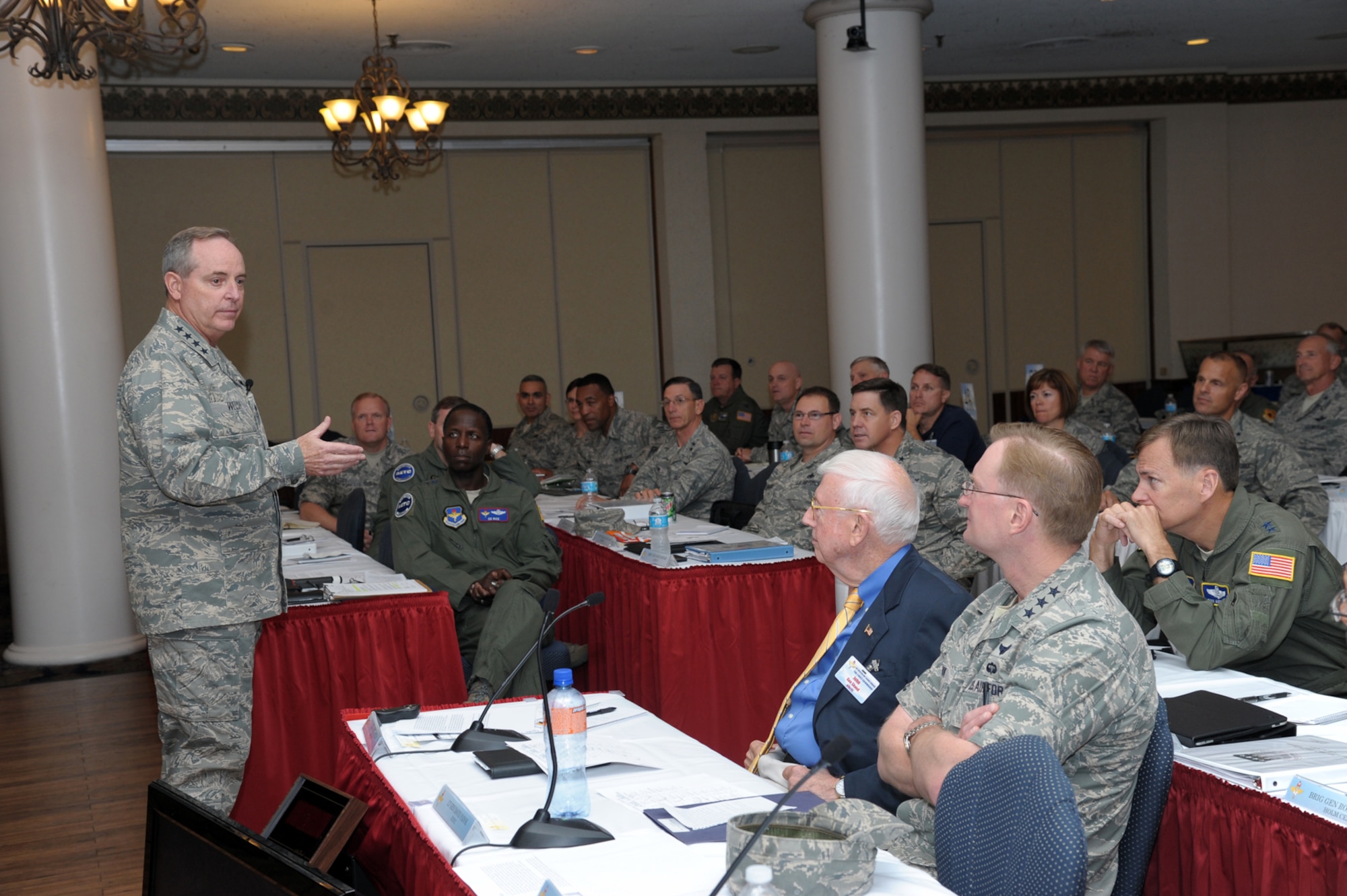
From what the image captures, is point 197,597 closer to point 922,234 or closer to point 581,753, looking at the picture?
point 581,753

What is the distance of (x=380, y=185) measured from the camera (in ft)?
31.4

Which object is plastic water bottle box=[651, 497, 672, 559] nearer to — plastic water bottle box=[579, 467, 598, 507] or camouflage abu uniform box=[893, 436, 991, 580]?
camouflage abu uniform box=[893, 436, 991, 580]

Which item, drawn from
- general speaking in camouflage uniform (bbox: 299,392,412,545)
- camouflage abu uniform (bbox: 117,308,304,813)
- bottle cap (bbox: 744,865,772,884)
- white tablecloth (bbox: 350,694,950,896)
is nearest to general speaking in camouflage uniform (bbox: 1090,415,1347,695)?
white tablecloth (bbox: 350,694,950,896)

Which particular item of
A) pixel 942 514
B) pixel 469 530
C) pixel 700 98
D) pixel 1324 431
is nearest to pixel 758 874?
pixel 469 530

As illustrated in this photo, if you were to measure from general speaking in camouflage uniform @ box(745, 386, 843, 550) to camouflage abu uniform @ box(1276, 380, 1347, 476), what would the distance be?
3325 mm

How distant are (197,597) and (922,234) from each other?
17.8 feet

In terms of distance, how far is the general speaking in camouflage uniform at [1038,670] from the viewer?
184 cm

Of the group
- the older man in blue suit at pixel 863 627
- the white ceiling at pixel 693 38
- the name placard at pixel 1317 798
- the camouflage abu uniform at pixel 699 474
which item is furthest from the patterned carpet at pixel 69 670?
the name placard at pixel 1317 798

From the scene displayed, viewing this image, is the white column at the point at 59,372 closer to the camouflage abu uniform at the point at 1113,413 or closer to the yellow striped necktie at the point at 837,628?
the yellow striped necktie at the point at 837,628

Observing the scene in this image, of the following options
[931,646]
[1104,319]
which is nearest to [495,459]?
[931,646]

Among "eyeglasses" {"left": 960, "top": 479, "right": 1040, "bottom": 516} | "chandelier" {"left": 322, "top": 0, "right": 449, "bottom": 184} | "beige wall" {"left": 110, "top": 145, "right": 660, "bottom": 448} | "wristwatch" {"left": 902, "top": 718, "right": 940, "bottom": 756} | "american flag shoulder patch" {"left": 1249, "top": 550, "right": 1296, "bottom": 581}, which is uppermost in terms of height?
"chandelier" {"left": 322, "top": 0, "right": 449, "bottom": 184}

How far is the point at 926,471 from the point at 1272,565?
7.30 ft

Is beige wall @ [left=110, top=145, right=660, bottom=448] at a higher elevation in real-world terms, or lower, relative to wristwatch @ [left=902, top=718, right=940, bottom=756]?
higher

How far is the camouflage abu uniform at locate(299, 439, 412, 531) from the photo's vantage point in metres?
6.28
